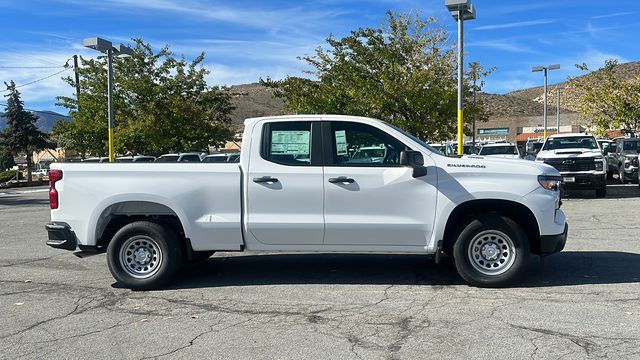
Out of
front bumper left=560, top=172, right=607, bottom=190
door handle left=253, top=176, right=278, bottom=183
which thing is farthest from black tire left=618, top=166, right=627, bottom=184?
door handle left=253, top=176, right=278, bottom=183

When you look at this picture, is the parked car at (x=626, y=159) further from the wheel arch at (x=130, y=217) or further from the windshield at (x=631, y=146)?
the wheel arch at (x=130, y=217)

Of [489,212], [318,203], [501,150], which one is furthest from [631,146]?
[318,203]

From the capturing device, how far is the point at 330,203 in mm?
6527

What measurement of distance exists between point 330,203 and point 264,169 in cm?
85

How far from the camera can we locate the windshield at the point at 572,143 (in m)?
17.5

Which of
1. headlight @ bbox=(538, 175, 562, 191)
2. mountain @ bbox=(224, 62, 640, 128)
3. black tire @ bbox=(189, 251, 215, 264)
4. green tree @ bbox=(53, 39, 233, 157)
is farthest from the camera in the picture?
mountain @ bbox=(224, 62, 640, 128)

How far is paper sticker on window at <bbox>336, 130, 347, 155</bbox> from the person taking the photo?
21.9ft

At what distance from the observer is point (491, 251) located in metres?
6.59

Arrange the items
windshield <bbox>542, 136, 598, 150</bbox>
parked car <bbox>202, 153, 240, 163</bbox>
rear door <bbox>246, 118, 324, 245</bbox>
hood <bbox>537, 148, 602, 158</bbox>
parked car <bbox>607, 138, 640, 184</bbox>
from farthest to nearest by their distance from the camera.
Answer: parked car <bbox>607, 138, 640, 184</bbox>, windshield <bbox>542, 136, 598, 150</bbox>, hood <bbox>537, 148, 602, 158</bbox>, parked car <bbox>202, 153, 240, 163</bbox>, rear door <bbox>246, 118, 324, 245</bbox>

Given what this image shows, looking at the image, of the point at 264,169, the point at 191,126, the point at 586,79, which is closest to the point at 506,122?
the point at 586,79

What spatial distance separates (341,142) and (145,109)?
→ 24030 millimetres

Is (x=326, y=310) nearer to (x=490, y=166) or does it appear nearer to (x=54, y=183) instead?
(x=490, y=166)

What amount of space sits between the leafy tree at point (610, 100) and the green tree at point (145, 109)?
2037 cm

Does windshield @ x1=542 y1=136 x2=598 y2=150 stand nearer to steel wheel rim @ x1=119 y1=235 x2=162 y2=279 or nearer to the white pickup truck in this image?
the white pickup truck
